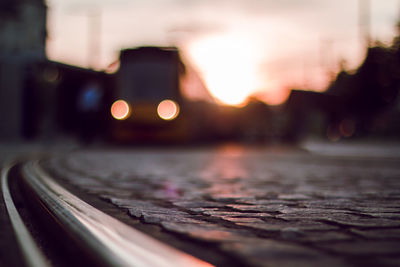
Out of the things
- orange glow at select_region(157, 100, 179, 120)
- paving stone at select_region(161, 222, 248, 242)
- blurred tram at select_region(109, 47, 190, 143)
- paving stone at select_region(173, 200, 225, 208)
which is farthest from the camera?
orange glow at select_region(157, 100, 179, 120)

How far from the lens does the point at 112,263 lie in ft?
5.90

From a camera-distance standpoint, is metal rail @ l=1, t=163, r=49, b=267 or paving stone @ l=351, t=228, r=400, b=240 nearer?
metal rail @ l=1, t=163, r=49, b=267

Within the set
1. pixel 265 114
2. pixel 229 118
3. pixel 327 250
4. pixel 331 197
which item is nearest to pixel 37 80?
pixel 229 118

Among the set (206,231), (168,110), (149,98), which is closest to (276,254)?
(206,231)

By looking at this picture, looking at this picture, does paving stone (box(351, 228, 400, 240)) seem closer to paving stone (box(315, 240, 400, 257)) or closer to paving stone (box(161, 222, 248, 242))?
paving stone (box(315, 240, 400, 257))

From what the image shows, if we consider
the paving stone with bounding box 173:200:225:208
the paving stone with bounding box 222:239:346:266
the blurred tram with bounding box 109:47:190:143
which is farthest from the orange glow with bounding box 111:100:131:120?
the paving stone with bounding box 222:239:346:266

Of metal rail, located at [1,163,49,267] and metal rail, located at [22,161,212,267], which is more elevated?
metal rail, located at [22,161,212,267]

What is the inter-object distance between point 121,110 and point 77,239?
1523 centimetres

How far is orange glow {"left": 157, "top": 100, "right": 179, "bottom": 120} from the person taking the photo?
17.0 metres

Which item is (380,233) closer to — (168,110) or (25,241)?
(25,241)

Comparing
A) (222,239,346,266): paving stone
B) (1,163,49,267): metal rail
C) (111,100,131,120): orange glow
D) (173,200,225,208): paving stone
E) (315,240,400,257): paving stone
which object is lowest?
(173,200,225,208): paving stone

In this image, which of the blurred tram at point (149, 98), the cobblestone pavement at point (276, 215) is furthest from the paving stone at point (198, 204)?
the blurred tram at point (149, 98)

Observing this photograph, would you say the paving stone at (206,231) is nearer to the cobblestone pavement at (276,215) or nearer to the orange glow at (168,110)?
the cobblestone pavement at (276,215)

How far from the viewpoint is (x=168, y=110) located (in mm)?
17172
